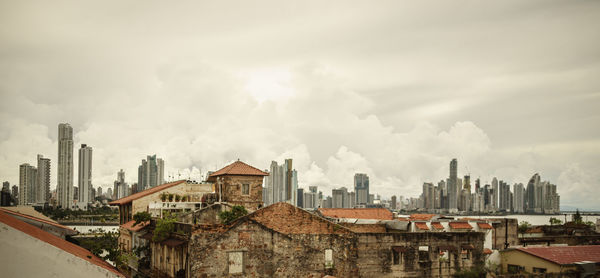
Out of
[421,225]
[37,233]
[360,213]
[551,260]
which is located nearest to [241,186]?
[421,225]

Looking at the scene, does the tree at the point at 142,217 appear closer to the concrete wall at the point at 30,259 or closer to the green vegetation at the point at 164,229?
the green vegetation at the point at 164,229

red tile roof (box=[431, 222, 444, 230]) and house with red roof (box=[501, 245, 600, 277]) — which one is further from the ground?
red tile roof (box=[431, 222, 444, 230])

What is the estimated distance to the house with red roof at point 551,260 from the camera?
106ft

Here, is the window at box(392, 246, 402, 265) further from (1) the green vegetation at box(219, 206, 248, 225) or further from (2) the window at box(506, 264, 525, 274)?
(1) the green vegetation at box(219, 206, 248, 225)

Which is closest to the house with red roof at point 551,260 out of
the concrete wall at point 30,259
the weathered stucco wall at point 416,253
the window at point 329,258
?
the weathered stucco wall at point 416,253

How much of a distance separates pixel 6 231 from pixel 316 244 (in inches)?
839

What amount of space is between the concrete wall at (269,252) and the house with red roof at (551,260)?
40.1 feet

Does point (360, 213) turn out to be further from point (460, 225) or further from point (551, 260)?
point (551, 260)

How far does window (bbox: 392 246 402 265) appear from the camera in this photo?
32.9 metres

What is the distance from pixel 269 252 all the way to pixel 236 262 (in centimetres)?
214

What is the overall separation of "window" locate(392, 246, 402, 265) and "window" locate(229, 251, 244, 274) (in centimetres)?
1052

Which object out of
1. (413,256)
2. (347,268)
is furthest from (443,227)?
(347,268)

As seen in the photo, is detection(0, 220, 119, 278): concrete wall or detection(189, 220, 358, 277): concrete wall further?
detection(189, 220, 358, 277): concrete wall

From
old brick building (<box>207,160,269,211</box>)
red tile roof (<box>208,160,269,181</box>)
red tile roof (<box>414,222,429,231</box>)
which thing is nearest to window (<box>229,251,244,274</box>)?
old brick building (<box>207,160,269,211</box>)
